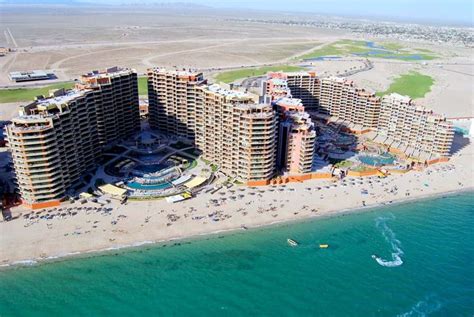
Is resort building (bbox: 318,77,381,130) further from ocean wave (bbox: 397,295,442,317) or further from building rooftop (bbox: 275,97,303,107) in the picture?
ocean wave (bbox: 397,295,442,317)

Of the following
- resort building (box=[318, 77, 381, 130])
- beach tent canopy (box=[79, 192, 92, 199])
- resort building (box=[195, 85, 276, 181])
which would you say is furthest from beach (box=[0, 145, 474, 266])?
resort building (box=[318, 77, 381, 130])

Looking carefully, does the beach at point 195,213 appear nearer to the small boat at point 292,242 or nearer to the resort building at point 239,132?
the resort building at point 239,132

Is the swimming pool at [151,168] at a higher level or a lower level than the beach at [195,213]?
higher

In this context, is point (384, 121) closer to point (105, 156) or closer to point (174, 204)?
point (174, 204)

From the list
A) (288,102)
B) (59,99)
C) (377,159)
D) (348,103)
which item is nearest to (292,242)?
(288,102)

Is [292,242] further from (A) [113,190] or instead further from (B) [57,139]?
(B) [57,139]

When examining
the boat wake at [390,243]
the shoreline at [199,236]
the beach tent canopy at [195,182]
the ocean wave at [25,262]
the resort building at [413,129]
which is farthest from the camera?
the resort building at [413,129]

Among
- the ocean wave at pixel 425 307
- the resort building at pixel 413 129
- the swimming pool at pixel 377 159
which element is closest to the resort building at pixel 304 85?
the resort building at pixel 413 129
